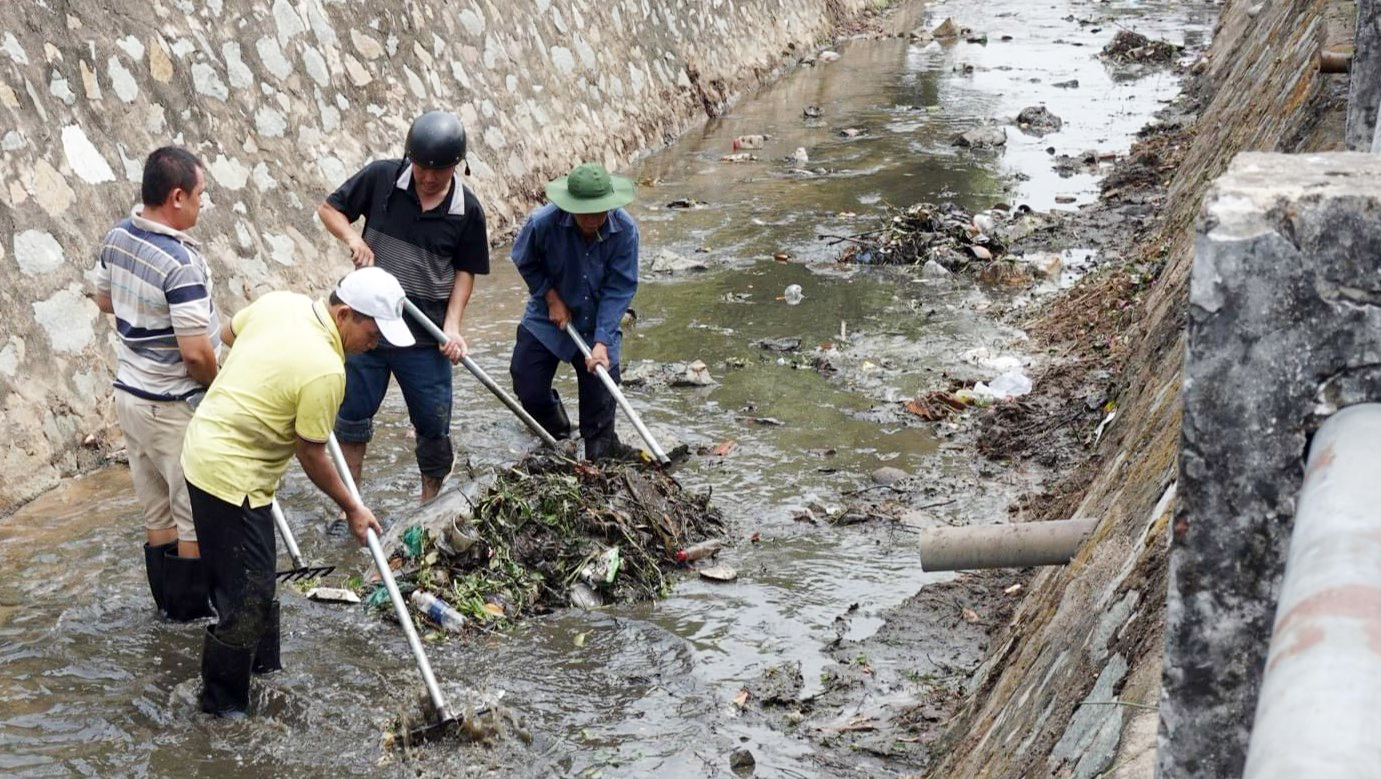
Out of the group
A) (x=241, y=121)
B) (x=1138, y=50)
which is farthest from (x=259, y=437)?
(x=1138, y=50)

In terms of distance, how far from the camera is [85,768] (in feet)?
14.3

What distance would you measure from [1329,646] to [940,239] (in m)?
10.2

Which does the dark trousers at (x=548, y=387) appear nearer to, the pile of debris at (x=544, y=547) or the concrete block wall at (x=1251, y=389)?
the pile of debris at (x=544, y=547)

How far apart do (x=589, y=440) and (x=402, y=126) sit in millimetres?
4319

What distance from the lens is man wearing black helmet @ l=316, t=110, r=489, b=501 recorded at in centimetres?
620

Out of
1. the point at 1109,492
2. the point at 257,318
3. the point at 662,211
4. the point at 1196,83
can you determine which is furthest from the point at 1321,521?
the point at 1196,83

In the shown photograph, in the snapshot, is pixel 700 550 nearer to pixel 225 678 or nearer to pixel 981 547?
pixel 225 678

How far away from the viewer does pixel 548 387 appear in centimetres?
689

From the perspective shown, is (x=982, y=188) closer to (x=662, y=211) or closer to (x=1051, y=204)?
(x=1051, y=204)

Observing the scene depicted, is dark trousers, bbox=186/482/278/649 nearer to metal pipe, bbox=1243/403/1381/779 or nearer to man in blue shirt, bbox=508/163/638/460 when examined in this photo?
man in blue shirt, bbox=508/163/638/460

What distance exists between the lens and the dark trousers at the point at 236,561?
14.8 feet

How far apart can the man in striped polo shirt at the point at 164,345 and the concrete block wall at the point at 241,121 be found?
1.34 meters

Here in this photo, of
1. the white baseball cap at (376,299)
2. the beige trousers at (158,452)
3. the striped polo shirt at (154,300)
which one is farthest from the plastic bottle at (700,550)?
the striped polo shirt at (154,300)

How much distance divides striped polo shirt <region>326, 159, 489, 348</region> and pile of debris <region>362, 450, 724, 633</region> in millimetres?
895
